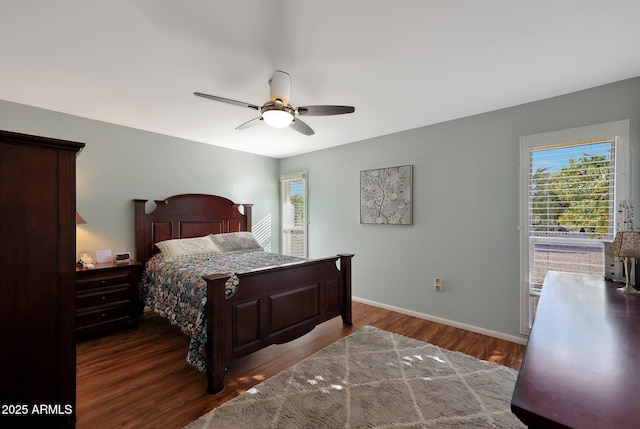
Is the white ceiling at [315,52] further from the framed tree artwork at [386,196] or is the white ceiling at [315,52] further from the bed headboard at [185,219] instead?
the bed headboard at [185,219]

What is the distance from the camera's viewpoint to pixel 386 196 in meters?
A: 3.88

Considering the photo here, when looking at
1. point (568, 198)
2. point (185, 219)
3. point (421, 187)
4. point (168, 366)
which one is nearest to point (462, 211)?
point (421, 187)

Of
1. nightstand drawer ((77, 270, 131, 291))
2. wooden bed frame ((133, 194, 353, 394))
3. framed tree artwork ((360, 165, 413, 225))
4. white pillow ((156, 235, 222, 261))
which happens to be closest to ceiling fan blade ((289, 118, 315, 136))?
wooden bed frame ((133, 194, 353, 394))

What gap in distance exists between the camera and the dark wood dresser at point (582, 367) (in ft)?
2.13

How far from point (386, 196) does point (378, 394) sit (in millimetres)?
2489

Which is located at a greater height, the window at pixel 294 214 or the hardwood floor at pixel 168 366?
the window at pixel 294 214

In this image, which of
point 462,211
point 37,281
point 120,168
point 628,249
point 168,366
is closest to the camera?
point 37,281

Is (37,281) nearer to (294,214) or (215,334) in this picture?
(215,334)

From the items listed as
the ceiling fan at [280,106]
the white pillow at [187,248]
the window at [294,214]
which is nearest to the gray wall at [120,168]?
the white pillow at [187,248]

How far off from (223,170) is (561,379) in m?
4.57

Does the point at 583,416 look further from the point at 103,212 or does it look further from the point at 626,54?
the point at 103,212

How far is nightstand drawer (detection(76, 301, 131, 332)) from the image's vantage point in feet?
9.28

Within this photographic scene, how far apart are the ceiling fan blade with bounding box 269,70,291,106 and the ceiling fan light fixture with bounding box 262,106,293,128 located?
69mm

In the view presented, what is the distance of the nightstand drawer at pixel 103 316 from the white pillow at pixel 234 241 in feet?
4.27
